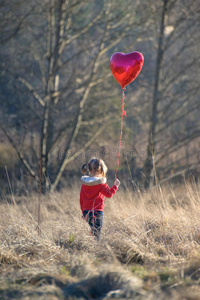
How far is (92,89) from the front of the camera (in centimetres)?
1220

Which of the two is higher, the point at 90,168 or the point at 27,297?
the point at 90,168

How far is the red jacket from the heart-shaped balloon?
68.6 inches

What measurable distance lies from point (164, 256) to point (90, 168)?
4.77 ft

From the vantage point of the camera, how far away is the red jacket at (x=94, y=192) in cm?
454

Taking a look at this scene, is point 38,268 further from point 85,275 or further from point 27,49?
point 27,49

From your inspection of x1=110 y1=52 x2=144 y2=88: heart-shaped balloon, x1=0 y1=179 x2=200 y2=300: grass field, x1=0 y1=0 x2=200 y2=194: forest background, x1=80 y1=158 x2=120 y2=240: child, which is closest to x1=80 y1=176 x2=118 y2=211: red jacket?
x1=80 y1=158 x2=120 y2=240: child

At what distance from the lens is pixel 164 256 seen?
3.58m

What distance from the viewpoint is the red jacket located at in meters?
4.54

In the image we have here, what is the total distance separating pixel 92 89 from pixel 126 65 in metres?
6.90

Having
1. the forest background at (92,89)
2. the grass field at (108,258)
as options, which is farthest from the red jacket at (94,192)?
the forest background at (92,89)

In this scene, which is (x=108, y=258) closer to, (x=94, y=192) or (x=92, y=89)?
(x=94, y=192)

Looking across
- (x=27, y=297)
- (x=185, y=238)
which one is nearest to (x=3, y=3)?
(x=185, y=238)

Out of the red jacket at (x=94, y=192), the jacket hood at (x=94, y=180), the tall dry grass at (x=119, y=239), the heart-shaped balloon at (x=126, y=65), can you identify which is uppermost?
the heart-shaped balloon at (x=126, y=65)

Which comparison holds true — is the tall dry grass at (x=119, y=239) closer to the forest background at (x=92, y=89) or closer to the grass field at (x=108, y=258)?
the grass field at (x=108, y=258)
